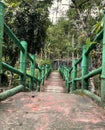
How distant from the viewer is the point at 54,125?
1761 mm

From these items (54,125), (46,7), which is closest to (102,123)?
(54,125)

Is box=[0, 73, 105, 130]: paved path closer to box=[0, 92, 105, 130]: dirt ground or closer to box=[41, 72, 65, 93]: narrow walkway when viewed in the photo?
box=[0, 92, 105, 130]: dirt ground

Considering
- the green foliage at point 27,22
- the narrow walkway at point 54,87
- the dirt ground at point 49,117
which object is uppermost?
the green foliage at point 27,22

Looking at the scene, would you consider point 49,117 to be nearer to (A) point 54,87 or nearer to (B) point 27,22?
(B) point 27,22

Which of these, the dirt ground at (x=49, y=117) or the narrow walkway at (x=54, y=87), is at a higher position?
the narrow walkway at (x=54, y=87)

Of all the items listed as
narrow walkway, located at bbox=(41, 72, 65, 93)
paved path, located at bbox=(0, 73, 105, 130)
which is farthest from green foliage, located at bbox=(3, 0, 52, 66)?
paved path, located at bbox=(0, 73, 105, 130)

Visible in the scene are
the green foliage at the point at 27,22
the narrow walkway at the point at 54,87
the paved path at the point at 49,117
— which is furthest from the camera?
the narrow walkway at the point at 54,87

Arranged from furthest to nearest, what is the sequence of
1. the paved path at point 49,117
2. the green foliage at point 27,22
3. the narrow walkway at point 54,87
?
1. the narrow walkway at point 54,87
2. the green foliage at point 27,22
3. the paved path at point 49,117

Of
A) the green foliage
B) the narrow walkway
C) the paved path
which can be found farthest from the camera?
the narrow walkway

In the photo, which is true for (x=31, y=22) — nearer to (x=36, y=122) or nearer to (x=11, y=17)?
(x=11, y=17)

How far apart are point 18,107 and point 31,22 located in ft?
24.8

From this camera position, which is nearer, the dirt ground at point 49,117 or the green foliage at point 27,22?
the dirt ground at point 49,117

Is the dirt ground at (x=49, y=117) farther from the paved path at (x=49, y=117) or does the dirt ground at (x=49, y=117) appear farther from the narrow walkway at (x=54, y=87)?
the narrow walkway at (x=54, y=87)

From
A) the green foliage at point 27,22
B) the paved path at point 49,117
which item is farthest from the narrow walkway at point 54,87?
the paved path at point 49,117
